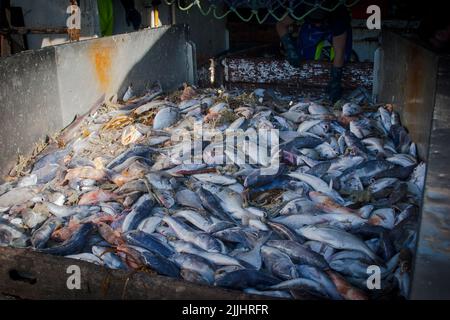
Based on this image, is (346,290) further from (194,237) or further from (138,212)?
(138,212)

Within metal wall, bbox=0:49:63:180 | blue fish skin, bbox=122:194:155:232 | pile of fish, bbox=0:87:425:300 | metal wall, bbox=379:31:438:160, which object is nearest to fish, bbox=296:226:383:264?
pile of fish, bbox=0:87:425:300

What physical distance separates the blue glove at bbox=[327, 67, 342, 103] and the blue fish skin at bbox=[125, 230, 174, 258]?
4.94 m

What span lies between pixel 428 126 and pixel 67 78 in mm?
4198

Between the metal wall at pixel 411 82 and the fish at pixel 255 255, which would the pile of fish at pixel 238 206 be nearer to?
the fish at pixel 255 255

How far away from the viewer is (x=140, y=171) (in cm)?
417

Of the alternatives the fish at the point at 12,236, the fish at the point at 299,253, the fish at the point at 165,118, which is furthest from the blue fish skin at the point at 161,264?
the fish at the point at 165,118

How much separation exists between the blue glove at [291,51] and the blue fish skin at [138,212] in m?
4.90

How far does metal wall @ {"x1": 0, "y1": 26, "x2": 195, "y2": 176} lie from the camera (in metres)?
4.35

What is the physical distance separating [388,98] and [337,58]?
1.36 metres

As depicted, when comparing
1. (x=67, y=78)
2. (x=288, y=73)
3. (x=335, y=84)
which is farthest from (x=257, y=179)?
(x=288, y=73)

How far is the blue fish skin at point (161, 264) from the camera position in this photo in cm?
277
